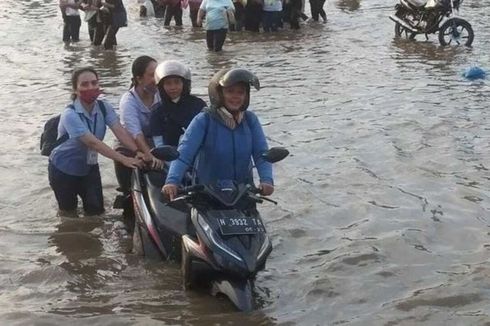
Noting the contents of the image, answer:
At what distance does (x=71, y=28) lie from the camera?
18.9 meters

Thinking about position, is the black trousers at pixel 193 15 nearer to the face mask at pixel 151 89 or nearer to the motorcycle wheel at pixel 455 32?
the motorcycle wheel at pixel 455 32

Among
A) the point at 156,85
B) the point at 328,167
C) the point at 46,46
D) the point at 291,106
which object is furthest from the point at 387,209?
the point at 46,46

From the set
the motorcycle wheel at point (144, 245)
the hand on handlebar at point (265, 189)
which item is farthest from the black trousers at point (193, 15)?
the hand on handlebar at point (265, 189)

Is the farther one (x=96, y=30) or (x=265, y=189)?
(x=96, y=30)

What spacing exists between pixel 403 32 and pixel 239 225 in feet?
48.0

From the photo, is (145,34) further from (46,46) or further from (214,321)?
(214,321)

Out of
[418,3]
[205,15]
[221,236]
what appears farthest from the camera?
[205,15]

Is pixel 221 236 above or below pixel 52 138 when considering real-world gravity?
below

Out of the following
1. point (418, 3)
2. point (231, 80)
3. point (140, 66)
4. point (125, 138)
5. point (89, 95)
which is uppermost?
point (231, 80)

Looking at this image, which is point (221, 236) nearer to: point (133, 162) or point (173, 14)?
point (133, 162)

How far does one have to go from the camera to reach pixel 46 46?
18500 millimetres

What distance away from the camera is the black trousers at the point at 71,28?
18.8 metres

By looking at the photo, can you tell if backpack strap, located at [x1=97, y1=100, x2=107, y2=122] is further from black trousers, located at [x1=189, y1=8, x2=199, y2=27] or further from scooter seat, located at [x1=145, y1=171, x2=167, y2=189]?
black trousers, located at [x1=189, y1=8, x2=199, y2=27]

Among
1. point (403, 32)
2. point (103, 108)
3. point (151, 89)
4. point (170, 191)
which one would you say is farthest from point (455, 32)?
point (170, 191)
